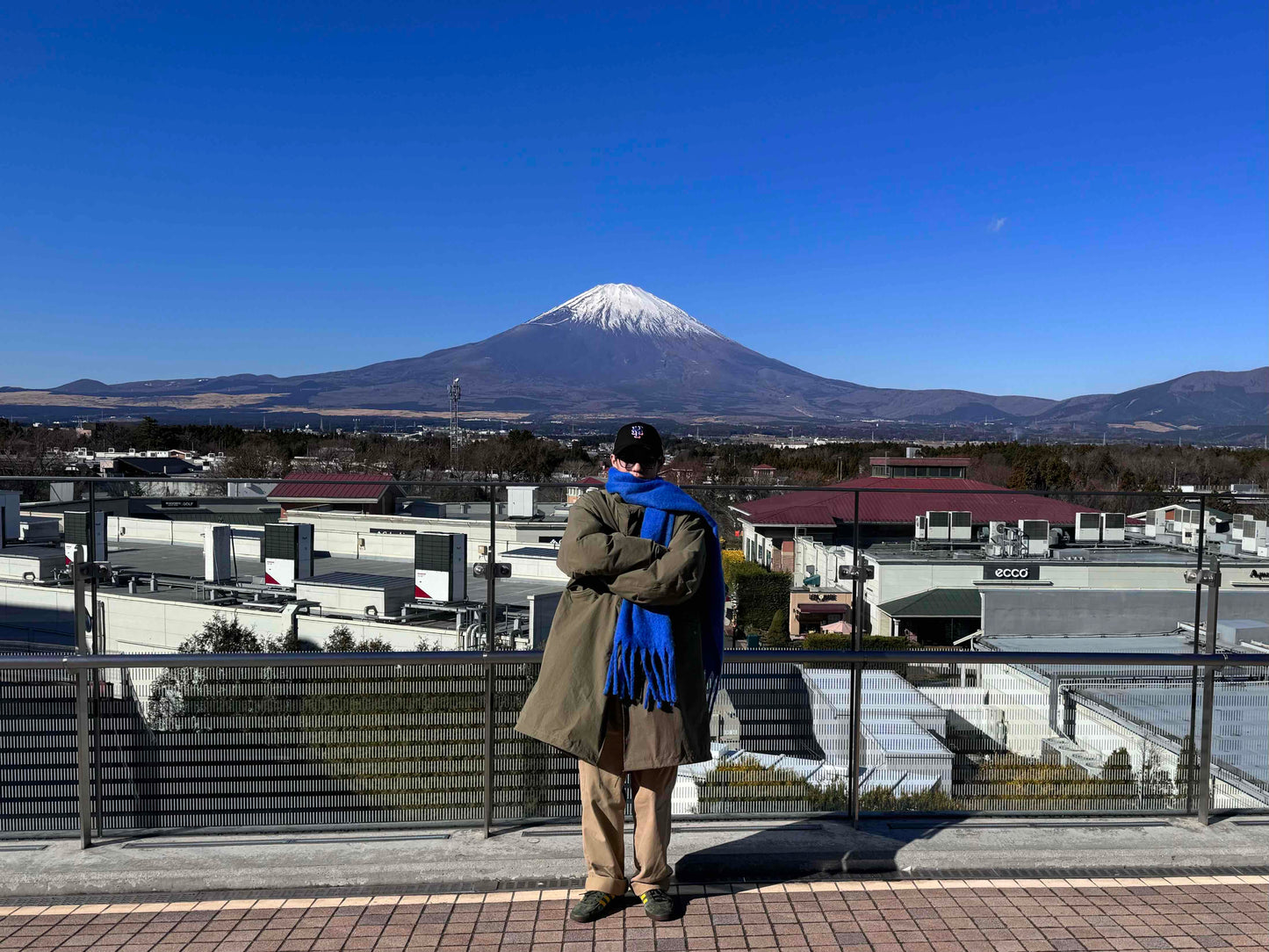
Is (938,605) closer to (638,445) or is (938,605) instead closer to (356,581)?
(638,445)

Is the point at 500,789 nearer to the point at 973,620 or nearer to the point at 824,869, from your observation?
the point at 824,869

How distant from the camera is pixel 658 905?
329 cm

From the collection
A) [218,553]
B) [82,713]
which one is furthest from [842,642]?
[82,713]

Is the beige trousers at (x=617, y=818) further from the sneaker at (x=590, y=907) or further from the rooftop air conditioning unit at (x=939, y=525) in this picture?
the rooftop air conditioning unit at (x=939, y=525)

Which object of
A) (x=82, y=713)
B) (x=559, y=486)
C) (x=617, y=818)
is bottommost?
(x=617, y=818)

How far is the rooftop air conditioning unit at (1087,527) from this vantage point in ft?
15.0

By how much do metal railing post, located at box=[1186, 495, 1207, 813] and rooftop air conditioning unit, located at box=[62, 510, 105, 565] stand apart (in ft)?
14.0

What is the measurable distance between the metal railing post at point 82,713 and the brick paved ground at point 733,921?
1.50ft

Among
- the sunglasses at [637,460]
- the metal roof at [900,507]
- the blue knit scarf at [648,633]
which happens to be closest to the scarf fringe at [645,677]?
the blue knit scarf at [648,633]

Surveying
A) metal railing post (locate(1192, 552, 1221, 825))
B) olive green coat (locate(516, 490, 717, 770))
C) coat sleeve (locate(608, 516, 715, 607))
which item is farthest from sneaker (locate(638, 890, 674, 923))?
metal railing post (locate(1192, 552, 1221, 825))

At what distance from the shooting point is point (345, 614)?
4.12 meters

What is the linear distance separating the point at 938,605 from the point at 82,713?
345 centimetres

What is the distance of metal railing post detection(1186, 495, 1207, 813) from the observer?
406 centimetres

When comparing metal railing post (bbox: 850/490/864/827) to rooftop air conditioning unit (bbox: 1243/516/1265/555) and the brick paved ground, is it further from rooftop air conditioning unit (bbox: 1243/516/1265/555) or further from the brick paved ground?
rooftop air conditioning unit (bbox: 1243/516/1265/555)
